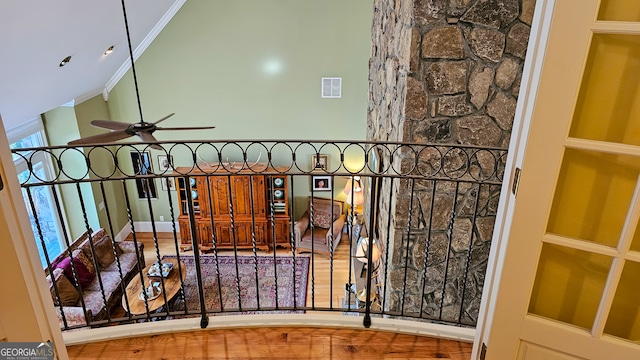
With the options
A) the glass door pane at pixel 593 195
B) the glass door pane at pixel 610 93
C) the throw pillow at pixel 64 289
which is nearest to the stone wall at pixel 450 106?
the glass door pane at pixel 593 195

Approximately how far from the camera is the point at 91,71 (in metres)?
5.90

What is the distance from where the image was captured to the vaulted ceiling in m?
3.37

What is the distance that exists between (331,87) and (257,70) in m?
1.35

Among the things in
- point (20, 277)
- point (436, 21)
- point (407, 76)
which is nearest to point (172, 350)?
point (20, 277)

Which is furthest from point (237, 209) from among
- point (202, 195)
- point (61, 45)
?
point (61, 45)

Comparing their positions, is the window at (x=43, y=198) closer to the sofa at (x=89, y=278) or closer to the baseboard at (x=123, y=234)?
the sofa at (x=89, y=278)

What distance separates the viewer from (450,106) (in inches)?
116

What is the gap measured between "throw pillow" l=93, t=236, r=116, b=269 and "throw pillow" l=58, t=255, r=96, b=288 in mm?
426

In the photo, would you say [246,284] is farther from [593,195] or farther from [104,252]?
[593,195]

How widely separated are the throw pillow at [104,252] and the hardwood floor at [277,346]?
14.8 feet

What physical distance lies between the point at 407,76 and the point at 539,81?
6.21ft

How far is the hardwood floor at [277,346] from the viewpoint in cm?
211

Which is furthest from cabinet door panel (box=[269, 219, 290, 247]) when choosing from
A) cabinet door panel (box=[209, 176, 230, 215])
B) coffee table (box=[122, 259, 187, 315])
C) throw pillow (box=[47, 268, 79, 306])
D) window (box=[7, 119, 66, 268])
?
window (box=[7, 119, 66, 268])

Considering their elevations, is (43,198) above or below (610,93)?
below
